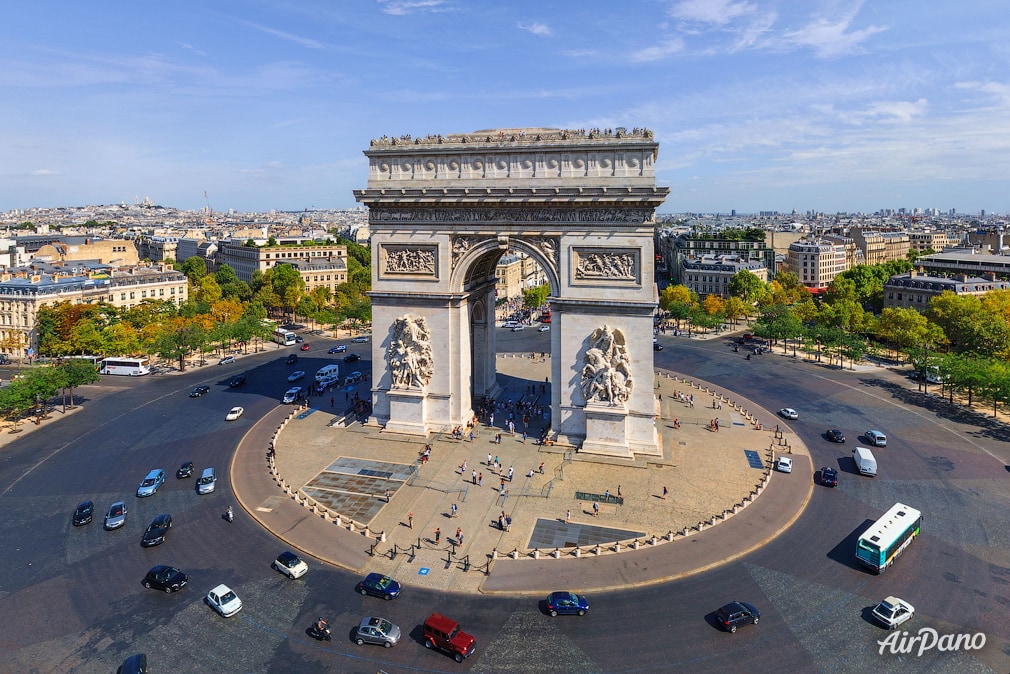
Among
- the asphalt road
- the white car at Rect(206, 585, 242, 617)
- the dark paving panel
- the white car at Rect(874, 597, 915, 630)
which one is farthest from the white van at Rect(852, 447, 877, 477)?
the white car at Rect(206, 585, 242, 617)

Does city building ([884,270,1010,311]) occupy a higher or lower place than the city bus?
higher

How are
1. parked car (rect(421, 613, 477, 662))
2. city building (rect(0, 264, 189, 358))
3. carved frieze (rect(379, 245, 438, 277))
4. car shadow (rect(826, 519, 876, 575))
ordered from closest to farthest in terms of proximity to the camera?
parked car (rect(421, 613, 477, 662)), car shadow (rect(826, 519, 876, 575)), carved frieze (rect(379, 245, 438, 277)), city building (rect(0, 264, 189, 358))

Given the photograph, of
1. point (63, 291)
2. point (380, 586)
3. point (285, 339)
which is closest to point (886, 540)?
point (380, 586)

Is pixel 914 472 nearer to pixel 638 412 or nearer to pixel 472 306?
pixel 638 412

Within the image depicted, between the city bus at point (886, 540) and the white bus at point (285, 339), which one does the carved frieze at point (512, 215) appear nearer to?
the city bus at point (886, 540)

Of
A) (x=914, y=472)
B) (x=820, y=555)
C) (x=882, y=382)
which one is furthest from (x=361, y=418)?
(x=882, y=382)

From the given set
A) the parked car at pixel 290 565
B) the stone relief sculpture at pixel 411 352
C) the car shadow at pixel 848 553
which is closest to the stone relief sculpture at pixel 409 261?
the stone relief sculpture at pixel 411 352

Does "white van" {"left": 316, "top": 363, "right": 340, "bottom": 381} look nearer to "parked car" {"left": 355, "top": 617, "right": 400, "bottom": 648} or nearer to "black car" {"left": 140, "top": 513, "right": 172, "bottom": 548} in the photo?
"black car" {"left": 140, "top": 513, "right": 172, "bottom": 548}
